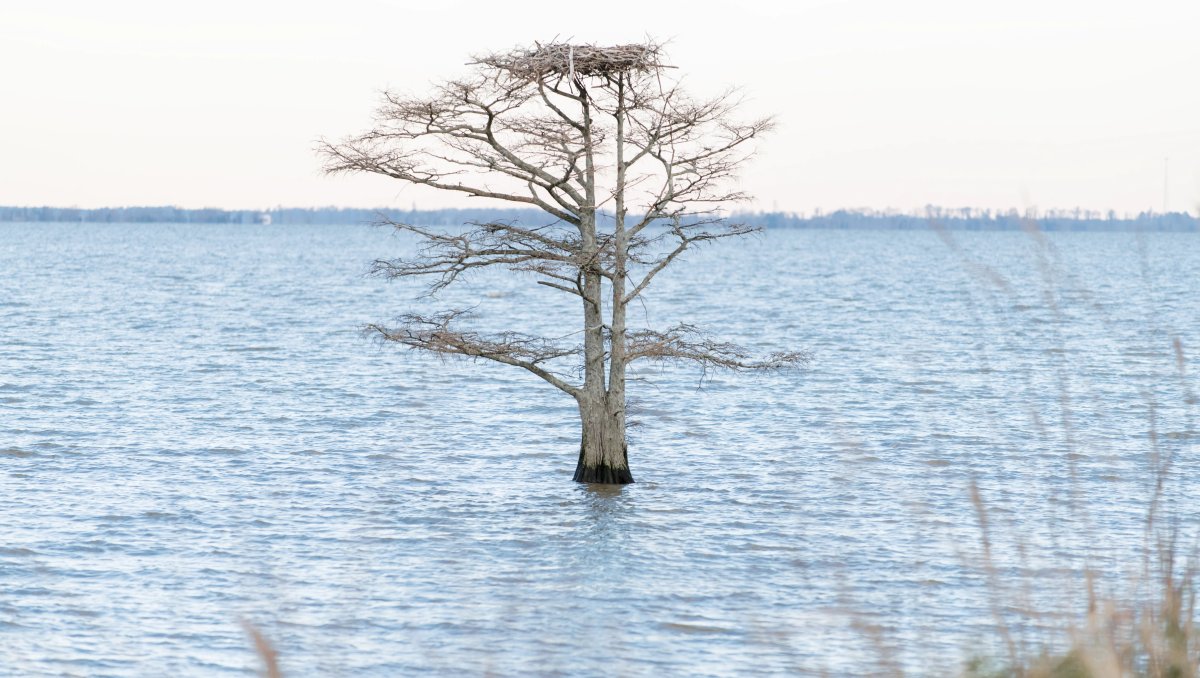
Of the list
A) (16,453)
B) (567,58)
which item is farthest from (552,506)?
(16,453)

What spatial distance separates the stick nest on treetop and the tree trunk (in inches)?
213

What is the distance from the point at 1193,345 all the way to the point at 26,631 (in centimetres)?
5179

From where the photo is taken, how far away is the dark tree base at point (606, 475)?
23625 millimetres

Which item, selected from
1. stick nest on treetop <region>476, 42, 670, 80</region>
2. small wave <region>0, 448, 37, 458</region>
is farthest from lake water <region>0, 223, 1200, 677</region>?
stick nest on treetop <region>476, 42, 670, 80</region>

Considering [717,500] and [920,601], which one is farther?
[717,500]

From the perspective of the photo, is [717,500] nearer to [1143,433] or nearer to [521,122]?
[521,122]

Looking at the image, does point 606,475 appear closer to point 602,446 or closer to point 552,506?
point 602,446

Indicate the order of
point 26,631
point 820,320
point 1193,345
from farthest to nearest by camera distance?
point 820,320, point 1193,345, point 26,631

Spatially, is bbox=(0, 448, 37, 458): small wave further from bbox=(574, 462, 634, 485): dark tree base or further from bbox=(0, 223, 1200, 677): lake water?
bbox=(574, 462, 634, 485): dark tree base

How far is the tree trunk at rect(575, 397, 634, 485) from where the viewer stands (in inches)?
873

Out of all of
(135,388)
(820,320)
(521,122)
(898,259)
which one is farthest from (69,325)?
(898,259)

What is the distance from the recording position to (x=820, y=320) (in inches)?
2815

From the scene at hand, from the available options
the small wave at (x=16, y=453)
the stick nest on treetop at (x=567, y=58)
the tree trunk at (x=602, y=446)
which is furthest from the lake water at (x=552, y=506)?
the stick nest on treetop at (x=567, y=58)


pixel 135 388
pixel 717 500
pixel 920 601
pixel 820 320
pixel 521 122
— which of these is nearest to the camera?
pixel 920 601
